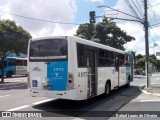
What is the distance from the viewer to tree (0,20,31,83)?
87.9 feet

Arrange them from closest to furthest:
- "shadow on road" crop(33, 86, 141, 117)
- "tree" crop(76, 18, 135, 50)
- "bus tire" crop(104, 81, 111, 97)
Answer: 1. "shadow on road" crop(33, 86, 141, 117)
2. "bus tire" crop(104, 81, 111, 97)
3. "tree" crop(76, 18, 135, 50)

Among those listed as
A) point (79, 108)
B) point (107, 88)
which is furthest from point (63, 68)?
point (107, 88)

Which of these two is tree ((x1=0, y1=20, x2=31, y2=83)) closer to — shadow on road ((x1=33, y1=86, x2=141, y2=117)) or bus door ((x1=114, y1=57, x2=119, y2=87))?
bus door ((x1=114, y1=57, x2=119, y2=87))

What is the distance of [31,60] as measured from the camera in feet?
38.8

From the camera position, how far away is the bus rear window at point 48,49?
11031mm

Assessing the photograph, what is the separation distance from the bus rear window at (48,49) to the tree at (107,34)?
3141cm

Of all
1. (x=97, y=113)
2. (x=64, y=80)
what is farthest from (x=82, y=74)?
(x=97, y=113)

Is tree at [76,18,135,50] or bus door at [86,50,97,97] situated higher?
tree at [76,18,135,50]

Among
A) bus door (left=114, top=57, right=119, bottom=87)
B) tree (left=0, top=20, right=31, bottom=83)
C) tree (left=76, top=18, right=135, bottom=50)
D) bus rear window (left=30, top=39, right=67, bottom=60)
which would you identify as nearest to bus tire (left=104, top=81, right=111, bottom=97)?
bus door (left=114, top=57, right=119, bottom=87)

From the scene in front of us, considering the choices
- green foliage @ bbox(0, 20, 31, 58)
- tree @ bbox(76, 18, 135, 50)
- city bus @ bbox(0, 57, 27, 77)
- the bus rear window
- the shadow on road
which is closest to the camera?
the shadow on road

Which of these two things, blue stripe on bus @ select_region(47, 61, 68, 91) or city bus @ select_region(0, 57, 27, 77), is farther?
city bus @ select_region(0, 57, 27, 77)

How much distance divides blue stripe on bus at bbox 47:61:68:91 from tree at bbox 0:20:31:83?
16755 millimetres

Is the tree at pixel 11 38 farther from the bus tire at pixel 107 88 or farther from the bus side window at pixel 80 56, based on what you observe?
the bus side window at pixel 80 56

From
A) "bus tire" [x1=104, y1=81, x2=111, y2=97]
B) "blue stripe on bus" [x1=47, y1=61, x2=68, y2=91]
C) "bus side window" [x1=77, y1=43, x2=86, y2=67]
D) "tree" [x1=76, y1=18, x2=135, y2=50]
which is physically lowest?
"bus tire" [x1=104, y1=81, x2=111, y2=97]
